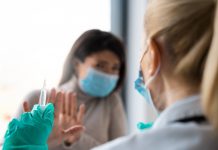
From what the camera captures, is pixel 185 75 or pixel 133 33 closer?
pixel 185 75

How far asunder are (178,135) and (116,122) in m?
1.22

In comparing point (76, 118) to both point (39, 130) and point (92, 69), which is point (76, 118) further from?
point (39, 130)

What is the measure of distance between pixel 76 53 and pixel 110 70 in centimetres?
20

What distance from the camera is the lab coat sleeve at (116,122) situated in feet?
6.15

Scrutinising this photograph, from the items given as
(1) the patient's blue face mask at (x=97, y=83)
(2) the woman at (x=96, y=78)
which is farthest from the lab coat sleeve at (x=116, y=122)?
(1) the patient's blue face mask at (x=97, y=83)

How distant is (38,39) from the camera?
180 cm

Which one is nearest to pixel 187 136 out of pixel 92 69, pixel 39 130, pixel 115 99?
pixel 39 130

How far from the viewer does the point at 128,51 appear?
2.25 meters

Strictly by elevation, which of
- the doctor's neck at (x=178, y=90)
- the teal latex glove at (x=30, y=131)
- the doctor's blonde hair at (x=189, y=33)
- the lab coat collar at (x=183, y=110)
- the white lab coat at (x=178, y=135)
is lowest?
the teal latex glove at (x=30, y=131)

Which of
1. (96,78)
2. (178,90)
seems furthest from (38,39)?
(178,90)

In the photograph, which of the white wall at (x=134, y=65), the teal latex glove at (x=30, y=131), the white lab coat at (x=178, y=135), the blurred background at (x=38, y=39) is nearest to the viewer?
the white lab coat at (x=178, y=135)

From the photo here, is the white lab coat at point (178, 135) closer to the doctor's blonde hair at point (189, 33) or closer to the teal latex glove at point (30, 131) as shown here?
the doctor's blonde hair at point (189, 33)

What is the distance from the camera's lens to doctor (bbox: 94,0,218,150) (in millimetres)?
672

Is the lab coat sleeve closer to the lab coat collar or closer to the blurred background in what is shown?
the blurred background
